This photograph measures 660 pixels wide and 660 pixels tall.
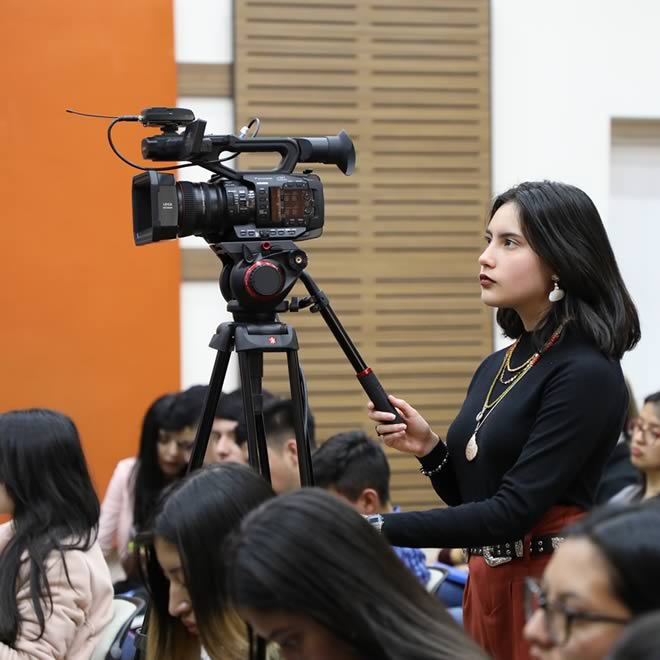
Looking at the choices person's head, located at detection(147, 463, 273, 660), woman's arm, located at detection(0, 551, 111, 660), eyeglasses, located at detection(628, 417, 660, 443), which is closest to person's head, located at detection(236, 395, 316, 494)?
eyeglasses, located at detection(628, 417, 660, 443)

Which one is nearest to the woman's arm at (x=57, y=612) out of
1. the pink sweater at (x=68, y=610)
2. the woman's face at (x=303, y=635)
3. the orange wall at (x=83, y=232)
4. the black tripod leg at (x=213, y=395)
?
the pink sweater at (x=68, y=610)

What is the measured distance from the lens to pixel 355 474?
10.4 feet

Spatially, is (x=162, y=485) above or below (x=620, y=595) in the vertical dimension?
below

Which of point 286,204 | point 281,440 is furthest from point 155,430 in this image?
point 286,204

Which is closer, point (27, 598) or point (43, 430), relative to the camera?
point (27, 598)

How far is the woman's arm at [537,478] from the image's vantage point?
73.4 inches

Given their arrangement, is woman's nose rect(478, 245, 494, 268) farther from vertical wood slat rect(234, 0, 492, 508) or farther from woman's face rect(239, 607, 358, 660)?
vertical wood slat rect(234, 0, 492, 508)

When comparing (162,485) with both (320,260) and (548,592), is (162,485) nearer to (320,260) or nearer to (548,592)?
(320,260)

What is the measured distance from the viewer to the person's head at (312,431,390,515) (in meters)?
3.16

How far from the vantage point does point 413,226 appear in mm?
4613

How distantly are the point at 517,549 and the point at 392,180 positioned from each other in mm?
2826

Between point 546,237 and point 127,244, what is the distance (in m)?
2.63

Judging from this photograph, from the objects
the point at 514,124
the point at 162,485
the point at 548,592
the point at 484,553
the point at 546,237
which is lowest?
the point at 162,485

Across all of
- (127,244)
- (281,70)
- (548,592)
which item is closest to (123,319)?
(127,244)
